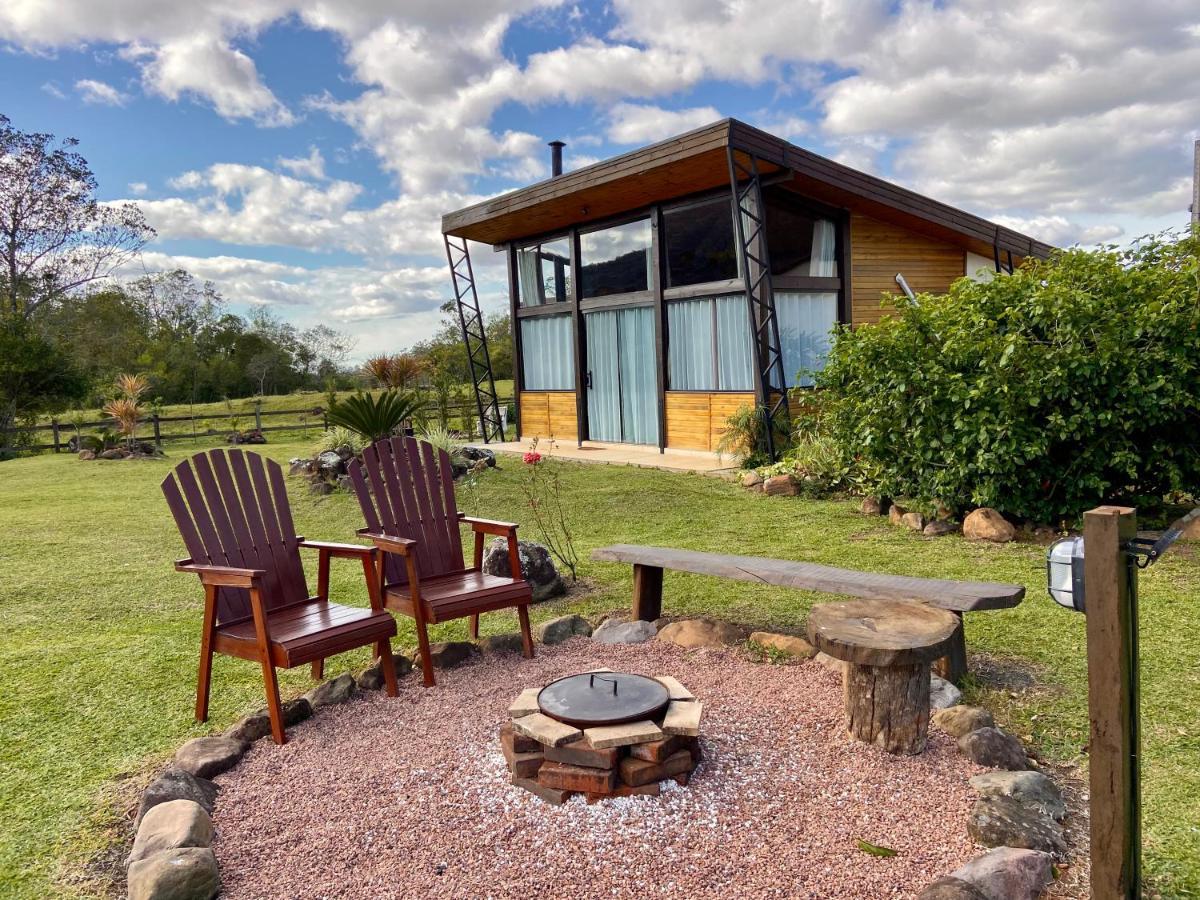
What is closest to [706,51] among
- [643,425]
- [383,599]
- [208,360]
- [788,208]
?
[788,208]

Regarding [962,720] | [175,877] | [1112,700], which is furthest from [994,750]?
[175,877]

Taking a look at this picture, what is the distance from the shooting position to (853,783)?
2537 millimetres

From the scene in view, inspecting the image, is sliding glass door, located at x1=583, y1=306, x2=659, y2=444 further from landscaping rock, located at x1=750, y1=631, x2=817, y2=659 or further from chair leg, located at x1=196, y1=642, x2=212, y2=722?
chair leg, located at x1=196, y1=642, x2=212, y2=722

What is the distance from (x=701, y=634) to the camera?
391cm

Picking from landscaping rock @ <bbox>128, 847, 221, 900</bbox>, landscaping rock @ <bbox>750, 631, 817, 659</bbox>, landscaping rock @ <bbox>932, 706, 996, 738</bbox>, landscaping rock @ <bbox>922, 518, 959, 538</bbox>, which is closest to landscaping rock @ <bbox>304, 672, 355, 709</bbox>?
landscaping rock @ <bbox>128, 847, 221, 900</bbox>

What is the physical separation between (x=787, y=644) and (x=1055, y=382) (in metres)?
3.10

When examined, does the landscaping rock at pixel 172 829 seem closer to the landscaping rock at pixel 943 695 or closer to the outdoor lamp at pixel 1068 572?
the outdoor lamp at pixel 1068 572

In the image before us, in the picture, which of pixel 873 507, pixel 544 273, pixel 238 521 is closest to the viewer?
pixel 238 521

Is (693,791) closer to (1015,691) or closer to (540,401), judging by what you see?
(1015,691)

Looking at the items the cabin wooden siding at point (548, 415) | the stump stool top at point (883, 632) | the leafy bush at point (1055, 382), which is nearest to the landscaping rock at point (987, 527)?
the leafy bush at point (1055, 382)

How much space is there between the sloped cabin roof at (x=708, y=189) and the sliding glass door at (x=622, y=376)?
60.7 inches

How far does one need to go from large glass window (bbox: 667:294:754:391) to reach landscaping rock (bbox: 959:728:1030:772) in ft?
26.1

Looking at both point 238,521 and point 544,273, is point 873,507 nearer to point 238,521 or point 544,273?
point 238,521

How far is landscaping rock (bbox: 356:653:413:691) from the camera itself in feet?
11.5
